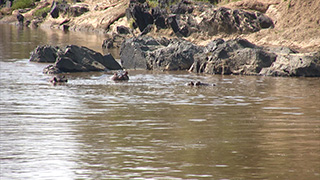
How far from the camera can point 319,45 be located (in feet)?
76.1

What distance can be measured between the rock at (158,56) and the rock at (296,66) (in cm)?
354

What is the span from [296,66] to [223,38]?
40.7 ft

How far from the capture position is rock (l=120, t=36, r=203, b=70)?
67.7ft

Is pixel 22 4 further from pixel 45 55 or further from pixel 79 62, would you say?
pixel 79 62

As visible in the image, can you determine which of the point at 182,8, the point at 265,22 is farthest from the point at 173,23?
the point at 265,22

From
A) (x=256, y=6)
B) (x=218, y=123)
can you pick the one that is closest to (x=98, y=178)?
(x=218, y=123)

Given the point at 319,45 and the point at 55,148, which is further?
the point at 319,45

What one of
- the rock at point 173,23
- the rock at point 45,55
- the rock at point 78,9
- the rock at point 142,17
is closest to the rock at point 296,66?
the rock at point 45,55

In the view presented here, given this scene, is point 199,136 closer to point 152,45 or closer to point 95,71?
point 95,71

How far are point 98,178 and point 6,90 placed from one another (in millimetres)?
8906

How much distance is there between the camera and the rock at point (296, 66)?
1805cm

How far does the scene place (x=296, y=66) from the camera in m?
18.2

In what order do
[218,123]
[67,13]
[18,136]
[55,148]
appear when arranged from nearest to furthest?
[55,148]
[18,136]
[218,123]
[67,13]

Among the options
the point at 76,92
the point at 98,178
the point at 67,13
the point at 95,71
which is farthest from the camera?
the point at 67,13
